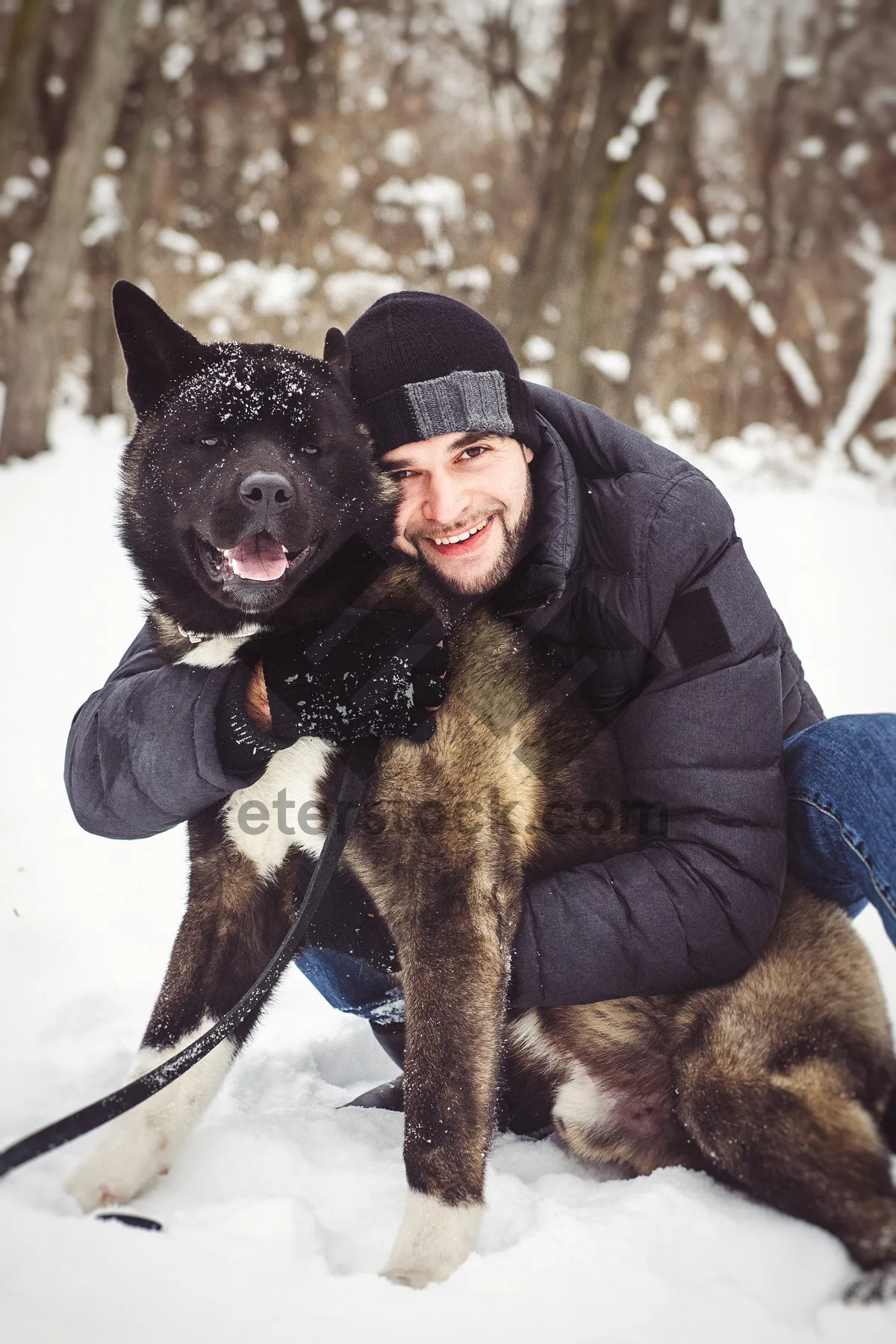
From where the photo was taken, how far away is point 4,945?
9.56 feet

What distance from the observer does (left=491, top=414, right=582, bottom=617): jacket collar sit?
7.06 feet

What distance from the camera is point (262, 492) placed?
1.92 metres

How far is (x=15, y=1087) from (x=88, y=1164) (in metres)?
0.45

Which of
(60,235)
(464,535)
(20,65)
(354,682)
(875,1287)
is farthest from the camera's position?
(20,65)

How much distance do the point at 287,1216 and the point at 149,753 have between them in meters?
0.90

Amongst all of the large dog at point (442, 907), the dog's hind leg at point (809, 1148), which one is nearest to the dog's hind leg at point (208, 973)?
the large dog at point (442, 907)

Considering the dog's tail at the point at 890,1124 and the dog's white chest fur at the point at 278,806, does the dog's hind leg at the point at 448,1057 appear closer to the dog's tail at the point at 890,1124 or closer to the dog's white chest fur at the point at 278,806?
the dog's white chest fur at the point at 278,806

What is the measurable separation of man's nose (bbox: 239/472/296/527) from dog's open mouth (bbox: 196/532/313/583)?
0.06 m

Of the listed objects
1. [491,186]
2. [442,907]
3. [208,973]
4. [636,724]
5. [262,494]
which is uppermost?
[491,186]

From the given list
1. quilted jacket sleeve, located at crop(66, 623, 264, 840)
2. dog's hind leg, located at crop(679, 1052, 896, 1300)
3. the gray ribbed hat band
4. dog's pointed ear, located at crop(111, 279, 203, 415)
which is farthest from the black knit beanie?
dog's hind leg, located at crop(679, 1052, 896, 1300)

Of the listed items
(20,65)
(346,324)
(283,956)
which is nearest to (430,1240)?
(283,956)

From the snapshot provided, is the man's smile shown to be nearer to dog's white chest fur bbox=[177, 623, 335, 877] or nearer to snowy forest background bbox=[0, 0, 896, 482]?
dog's white chest fur bbox=[177, 623, 335, 877]

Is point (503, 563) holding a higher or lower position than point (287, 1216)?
higher

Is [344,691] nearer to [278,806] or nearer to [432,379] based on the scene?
[278,806]
